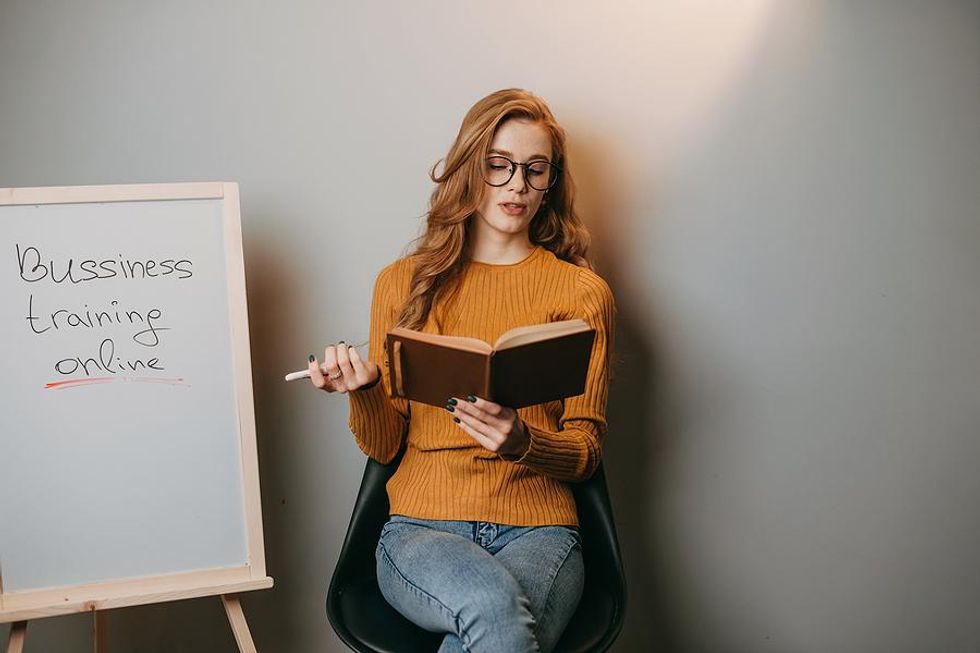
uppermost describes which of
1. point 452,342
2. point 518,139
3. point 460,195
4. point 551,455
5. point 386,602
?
point 518,139

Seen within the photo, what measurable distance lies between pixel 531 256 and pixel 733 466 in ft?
2.36

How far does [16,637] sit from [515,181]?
115 cm

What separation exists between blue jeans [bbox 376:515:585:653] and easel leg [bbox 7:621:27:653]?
2.02 ft

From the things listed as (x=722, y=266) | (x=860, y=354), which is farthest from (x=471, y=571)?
(x=860, y=354)

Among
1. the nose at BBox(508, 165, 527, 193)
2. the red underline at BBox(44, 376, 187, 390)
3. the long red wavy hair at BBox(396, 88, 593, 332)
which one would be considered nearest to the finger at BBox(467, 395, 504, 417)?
the long red wavy hair at BBox(396, 88, 593, 332)

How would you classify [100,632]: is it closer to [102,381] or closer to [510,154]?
[102,381]

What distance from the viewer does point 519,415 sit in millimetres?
1681

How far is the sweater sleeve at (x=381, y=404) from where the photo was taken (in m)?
1.64

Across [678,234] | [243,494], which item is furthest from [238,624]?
[678,234]

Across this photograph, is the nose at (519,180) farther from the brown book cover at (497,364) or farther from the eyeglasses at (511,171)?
the brown book cover at (497,364)

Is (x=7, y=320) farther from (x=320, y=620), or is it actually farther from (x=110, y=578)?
(x=320, y=620)

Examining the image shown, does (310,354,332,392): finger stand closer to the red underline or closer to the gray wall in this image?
the red underline

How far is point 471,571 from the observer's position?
143cm

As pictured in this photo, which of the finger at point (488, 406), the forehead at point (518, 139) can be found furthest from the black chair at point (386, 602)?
the forehead at point (518, 139)
